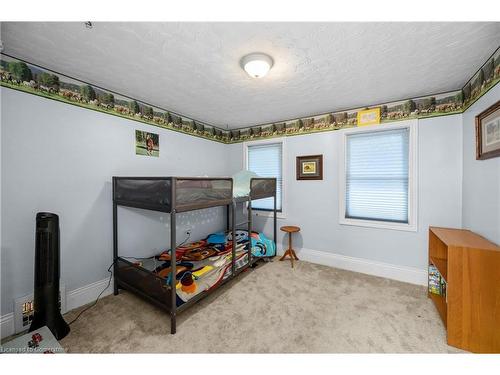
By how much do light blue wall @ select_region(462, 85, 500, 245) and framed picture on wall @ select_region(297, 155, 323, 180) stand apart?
1618mm

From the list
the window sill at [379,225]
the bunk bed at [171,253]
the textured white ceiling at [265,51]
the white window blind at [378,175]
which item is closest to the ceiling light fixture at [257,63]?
the textured white ceiling at [265,51]

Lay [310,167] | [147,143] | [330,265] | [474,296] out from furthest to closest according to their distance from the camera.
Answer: [310,167] < [330,265] < [147,143] < [474,296]

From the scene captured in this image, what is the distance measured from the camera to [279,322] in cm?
188

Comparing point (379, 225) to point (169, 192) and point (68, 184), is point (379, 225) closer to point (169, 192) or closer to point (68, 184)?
point (169, 192)

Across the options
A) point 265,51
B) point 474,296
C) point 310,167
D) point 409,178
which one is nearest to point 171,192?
point 265,51

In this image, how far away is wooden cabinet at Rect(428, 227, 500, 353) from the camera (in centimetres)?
149

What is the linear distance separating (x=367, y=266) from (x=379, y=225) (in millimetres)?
633

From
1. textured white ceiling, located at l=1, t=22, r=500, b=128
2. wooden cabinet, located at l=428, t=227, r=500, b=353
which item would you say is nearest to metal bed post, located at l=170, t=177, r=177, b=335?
textured white ceiling, located at l=1, t=22, r=500, b=128

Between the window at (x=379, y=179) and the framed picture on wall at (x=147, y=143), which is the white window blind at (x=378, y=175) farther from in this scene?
the framed picture on wall at (x=147, y=143)

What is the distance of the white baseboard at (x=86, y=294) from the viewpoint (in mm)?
2043

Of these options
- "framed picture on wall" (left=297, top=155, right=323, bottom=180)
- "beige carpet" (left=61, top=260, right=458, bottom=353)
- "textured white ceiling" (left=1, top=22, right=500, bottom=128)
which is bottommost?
"beige carpet" (left=61, top=260, right=458, bottom=353)

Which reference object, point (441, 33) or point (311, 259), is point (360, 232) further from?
point (441, 33)

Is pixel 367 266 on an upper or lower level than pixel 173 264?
lower

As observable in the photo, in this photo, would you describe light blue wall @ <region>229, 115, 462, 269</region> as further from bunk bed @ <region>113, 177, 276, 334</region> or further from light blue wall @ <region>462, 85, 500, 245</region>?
bunk bed @ <region>113, 177, 276, 334</region>
